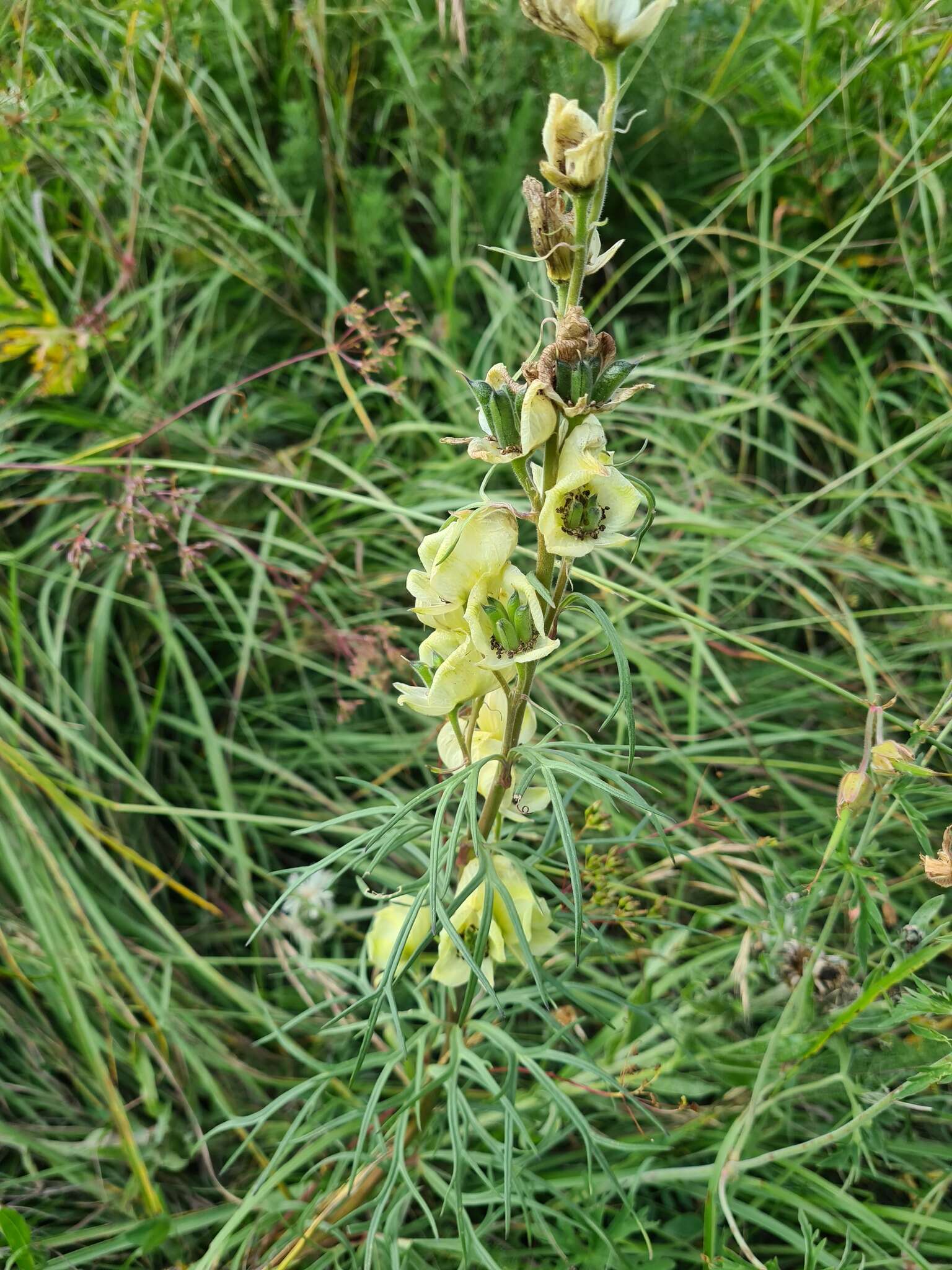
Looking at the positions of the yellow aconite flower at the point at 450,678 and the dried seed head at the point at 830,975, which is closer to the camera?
the yellow aconite flower at the point at 450,678

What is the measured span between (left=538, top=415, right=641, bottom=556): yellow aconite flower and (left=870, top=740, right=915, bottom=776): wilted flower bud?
407mm

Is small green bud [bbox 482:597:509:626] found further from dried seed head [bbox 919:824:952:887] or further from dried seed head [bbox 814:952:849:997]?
dried seed head [bbox 814:952:849:997]

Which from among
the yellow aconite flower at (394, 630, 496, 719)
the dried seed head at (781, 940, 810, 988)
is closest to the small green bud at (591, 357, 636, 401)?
the yellow aconite flower at (394, 630, 496, 719)

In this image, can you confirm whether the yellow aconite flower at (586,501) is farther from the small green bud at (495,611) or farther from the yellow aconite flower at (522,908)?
the yellow aconite flower at (522,908)

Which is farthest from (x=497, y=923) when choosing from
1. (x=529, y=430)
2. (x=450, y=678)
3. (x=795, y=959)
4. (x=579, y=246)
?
(x=579, y=246)

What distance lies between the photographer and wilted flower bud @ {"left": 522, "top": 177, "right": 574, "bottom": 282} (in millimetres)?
695

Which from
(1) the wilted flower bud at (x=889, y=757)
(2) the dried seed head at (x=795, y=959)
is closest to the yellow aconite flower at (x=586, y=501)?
(1) the wilted flower bud at (x=889, y=757)

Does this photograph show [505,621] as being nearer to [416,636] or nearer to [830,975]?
[830,975]

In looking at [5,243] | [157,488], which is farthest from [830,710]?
[5,243]

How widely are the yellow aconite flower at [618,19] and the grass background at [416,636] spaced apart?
587 mm

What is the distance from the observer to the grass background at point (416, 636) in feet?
3.69

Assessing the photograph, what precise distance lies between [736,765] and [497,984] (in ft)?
1.78

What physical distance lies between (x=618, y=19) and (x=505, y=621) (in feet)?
1.44

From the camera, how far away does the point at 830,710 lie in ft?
5.54
